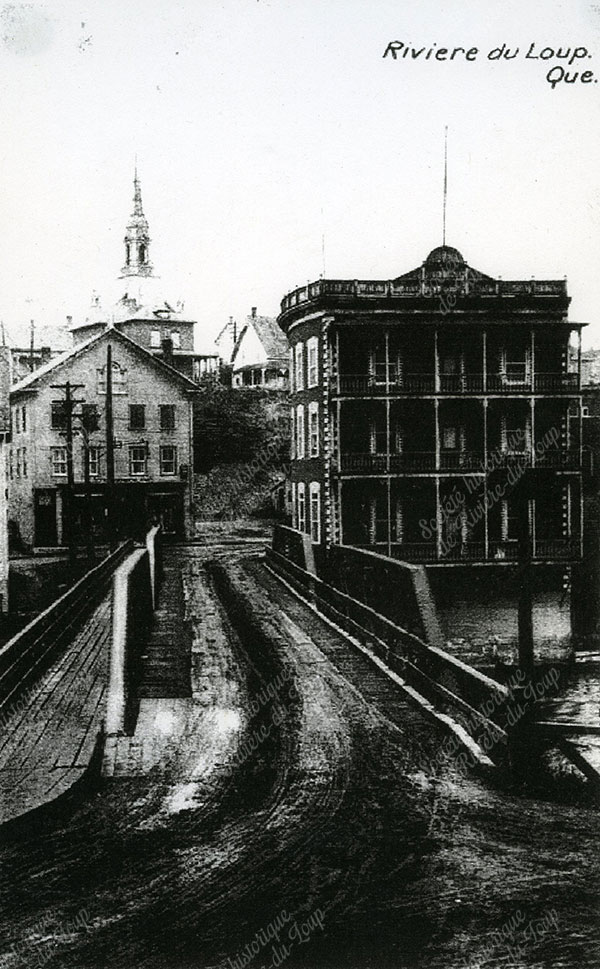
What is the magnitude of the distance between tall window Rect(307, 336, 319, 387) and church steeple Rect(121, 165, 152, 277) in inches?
252

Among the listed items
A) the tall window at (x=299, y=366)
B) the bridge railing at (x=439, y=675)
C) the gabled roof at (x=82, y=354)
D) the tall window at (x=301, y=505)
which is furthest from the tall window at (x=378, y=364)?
the gabled roof at (x=82, y=354)

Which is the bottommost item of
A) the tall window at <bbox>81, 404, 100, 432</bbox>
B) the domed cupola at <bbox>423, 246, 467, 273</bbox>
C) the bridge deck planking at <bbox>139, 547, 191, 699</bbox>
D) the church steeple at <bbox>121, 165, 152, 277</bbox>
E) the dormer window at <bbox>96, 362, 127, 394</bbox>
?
the bridge deck planking at <bbox>139, 547, 191, 699</bbox>

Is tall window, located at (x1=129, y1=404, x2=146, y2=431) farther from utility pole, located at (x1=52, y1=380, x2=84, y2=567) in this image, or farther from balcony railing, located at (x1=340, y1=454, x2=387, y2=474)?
balcony railing, located at (x1=340, y1=454, x2=387, y2=474)

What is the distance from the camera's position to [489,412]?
524 inches

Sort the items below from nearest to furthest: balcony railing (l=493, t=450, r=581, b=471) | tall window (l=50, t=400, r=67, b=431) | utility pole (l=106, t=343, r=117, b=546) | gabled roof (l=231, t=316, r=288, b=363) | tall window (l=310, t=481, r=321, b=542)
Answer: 1. balcony railing (l=493, t=450, r=581, b=471)
2. tall window (l=310, t=481, r=321, b=542)
3. utility pole (l=106, t=343, r=117, b=546)
4. gabled roof (l=231, t=316, r=288, b=363)
5. tall window (l=50, t=400, r=67, b=431)

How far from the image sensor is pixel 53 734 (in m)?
9.90

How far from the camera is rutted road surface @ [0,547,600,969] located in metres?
5.83

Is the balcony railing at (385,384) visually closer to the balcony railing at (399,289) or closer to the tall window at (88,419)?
the balcony railing at (399,289)

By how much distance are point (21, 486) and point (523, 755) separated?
23.9m

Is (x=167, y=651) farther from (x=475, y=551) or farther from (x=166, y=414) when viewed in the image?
(x=166, y=414)

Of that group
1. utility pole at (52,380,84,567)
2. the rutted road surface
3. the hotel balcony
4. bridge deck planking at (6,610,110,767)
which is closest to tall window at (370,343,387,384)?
the hotel balcony

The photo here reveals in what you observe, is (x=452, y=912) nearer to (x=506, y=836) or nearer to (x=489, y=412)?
(x=506, y=836)

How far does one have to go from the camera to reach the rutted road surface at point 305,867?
Answer: 5828 mm

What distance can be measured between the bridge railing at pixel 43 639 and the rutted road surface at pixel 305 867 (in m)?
2.84
